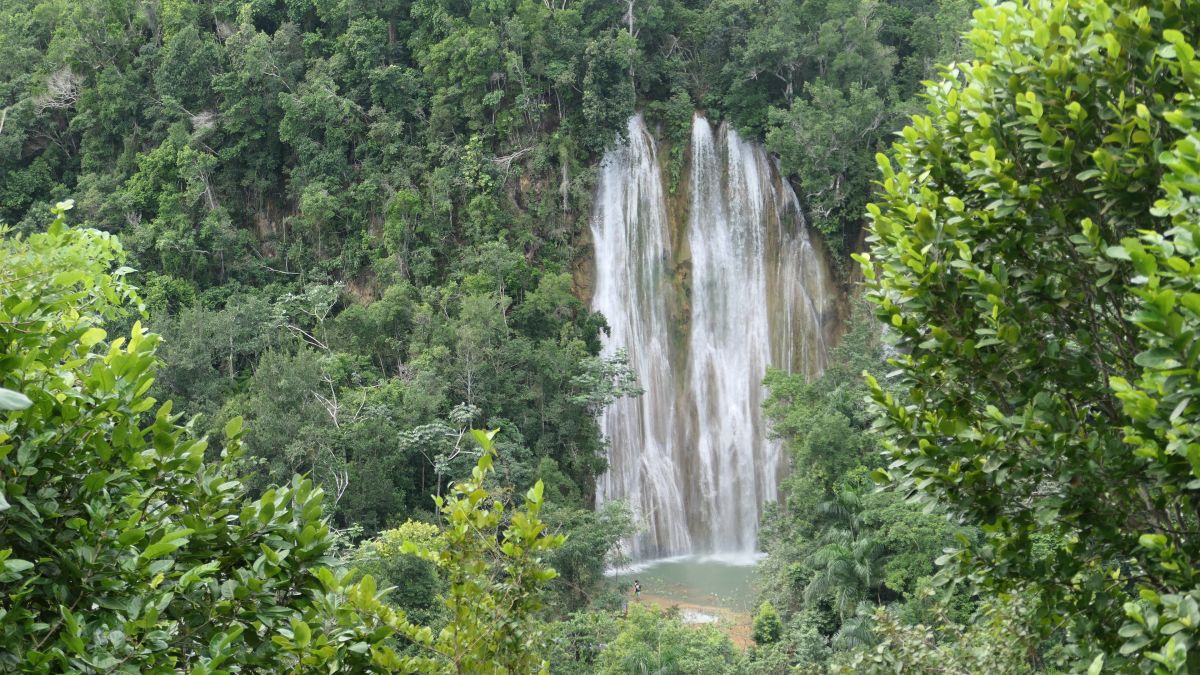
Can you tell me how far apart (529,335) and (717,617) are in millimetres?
7160

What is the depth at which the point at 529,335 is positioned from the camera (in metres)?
22.8

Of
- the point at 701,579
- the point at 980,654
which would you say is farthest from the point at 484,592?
the point at 701,579

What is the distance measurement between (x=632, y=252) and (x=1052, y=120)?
2088 cm

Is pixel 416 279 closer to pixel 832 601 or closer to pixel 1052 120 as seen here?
pixel 832 601

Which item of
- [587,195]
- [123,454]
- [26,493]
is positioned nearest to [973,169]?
[123,454]

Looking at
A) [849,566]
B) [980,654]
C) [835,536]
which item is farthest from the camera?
[835,536]

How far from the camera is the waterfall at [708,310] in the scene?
24344 millimetres

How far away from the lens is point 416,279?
24.2m

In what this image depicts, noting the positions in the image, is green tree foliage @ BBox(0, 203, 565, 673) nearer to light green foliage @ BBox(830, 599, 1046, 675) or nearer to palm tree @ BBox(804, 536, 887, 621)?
light green foliage @ BBox(830, 599, 1046, 675)

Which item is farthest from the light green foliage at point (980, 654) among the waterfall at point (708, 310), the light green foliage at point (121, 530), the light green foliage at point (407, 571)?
the waterfall at point (708, 310)

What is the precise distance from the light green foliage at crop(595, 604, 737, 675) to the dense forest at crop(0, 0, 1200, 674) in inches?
3.3

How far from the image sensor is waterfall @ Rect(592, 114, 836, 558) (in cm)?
2434

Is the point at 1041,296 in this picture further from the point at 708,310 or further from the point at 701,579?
the point at 708,310

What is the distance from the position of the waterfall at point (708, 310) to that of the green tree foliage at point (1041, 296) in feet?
64.4
